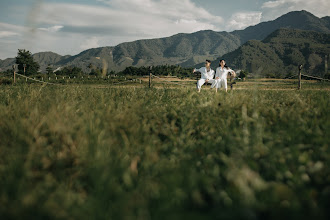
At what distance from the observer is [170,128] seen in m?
4.16

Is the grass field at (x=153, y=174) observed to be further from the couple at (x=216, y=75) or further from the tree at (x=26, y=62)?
the tree at (x=26, y=62)

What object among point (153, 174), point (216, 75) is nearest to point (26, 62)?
point (216, 75)

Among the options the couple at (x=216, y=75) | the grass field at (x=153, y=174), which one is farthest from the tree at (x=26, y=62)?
the grass field at (x=153, y=174)

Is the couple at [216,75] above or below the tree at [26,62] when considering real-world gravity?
below

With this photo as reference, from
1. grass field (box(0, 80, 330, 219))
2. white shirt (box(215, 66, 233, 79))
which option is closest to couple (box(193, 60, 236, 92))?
white shirt (box(215, 66, 233, 79))

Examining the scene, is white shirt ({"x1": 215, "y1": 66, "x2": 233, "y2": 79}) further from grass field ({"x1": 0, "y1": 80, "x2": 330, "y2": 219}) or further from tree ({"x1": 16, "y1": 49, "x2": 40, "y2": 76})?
tree ({"x1": 16, "y1": 49, "x2": 40, "y2": 76})

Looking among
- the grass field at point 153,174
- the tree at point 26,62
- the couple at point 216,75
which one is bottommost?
the grass field at point 153,174

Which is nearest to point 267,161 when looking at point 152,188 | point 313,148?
point 313,148

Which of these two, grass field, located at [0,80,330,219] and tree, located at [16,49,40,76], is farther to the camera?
tree, located at [16,49,40,76]

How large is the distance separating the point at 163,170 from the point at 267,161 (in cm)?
121

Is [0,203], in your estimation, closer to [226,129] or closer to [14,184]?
[14,184]

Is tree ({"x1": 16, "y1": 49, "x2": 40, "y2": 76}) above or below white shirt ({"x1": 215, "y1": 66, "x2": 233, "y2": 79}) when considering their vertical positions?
above

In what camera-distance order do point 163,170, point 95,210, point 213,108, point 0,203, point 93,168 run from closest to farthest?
point 95,210, point 0,203, point 93,168, point 163,170, point 213,108

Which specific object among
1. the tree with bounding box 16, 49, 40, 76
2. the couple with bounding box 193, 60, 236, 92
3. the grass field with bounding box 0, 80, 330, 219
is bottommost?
the grass field with bounding box 0, 80, 330, 219
